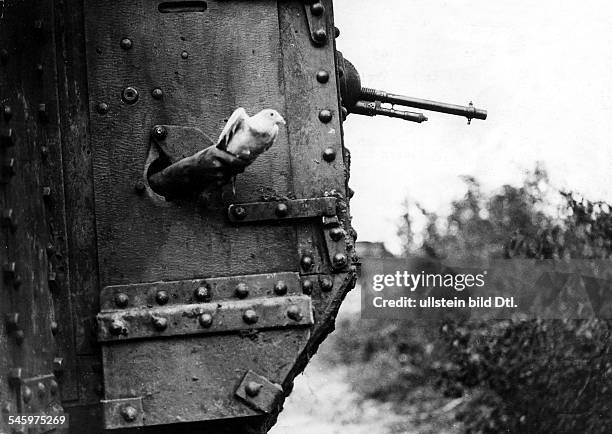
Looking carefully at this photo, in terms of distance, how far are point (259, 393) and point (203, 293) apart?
1.22 feet

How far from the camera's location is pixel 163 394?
3.13m

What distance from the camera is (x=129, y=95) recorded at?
129 inches

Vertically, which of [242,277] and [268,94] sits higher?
[268,94]

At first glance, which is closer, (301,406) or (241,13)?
(241,13)

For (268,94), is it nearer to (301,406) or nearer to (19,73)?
(19,73)

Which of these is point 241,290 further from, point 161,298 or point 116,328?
point 116,328

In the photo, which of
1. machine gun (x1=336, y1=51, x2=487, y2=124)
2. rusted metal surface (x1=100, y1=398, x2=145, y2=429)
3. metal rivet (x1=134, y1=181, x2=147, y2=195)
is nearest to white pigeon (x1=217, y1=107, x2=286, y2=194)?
metal rivet (x1=134, y1=181, x2=147, y2=195)

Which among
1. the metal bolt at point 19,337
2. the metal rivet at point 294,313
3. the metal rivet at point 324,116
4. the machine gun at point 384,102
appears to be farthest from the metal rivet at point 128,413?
the machine gun at point 384,102

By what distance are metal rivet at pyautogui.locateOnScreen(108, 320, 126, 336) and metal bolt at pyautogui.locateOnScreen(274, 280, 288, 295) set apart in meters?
0.51

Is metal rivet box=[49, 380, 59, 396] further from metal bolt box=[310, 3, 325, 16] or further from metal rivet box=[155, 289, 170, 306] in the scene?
metal bolt box=[310, 3, 325, 16]

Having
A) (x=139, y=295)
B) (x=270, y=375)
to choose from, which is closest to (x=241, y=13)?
(x=139, y=295)

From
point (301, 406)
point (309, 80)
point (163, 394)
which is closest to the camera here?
point (163, 394)

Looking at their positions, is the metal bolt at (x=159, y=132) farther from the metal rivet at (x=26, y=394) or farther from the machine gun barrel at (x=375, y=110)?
the machine gun barrel at (x=375, y=110)

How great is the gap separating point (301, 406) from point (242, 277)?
402 inches
